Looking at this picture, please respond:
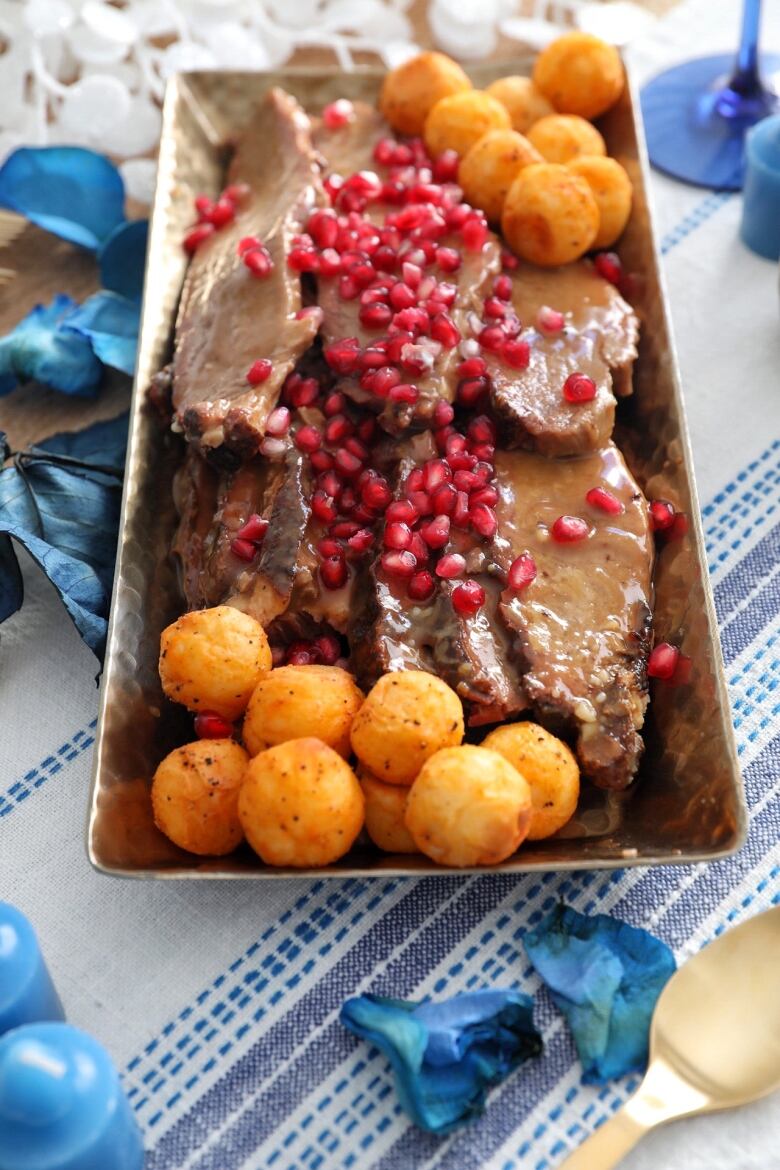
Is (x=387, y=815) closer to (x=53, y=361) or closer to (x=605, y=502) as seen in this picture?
(x=605, y=502)

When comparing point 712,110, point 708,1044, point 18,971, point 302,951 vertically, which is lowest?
point 302,951

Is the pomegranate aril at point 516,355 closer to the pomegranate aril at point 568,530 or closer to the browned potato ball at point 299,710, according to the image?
the pomegranate aril at point 568,530

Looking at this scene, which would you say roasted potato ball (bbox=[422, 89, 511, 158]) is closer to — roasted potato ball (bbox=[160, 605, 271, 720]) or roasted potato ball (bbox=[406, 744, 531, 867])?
roasted potato ball (bbox=[160, 605, 271, 720])

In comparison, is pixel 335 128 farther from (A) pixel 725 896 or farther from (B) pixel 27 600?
(A) pixel 725 896

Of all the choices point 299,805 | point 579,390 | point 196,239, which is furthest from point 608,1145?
point 196,239

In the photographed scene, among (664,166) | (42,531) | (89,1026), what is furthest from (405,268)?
(89,1026)

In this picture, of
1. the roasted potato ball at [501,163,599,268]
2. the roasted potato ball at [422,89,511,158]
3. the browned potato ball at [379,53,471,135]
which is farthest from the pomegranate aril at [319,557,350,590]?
the browned potato ball at [379,53,471,135]
